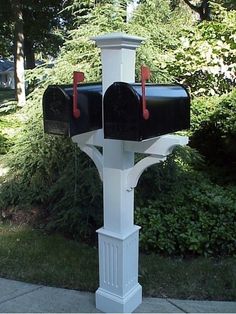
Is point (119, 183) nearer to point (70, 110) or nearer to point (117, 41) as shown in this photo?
point (70, 110)

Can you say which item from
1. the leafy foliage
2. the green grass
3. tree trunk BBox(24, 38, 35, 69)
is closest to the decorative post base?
the green grass

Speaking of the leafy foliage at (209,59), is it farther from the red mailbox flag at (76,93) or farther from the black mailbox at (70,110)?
the red mailbox flag at (76,93)

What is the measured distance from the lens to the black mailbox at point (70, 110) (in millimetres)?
2467

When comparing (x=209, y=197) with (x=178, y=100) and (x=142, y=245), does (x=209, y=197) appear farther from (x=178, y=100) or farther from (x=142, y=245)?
(x=178, y=100)

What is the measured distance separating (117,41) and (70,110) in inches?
19.9

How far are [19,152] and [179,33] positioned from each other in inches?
151

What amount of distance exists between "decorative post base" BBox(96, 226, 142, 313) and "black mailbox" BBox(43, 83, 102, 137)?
773mm

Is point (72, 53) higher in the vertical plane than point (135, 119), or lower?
higher

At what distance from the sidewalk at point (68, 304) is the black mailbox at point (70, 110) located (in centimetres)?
133

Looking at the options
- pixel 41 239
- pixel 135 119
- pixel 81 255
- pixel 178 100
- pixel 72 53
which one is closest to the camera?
pixel 135 119

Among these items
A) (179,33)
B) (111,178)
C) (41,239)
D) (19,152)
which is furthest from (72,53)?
(179,33)

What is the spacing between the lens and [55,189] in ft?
14.5

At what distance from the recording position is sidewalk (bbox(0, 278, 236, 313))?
2.95 metres

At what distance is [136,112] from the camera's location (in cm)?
227
